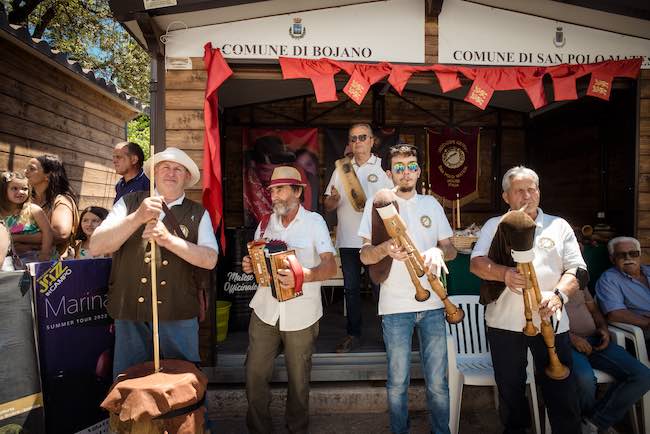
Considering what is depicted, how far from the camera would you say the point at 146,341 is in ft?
8.92

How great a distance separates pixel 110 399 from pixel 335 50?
10.9ft

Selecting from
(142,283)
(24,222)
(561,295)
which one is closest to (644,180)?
(561,295)

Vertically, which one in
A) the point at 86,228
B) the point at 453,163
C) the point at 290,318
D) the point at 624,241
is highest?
the point at 453,163

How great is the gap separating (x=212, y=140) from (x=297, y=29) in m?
1.32

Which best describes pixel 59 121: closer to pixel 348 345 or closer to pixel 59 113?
pixel 59 113

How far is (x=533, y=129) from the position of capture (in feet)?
23.6

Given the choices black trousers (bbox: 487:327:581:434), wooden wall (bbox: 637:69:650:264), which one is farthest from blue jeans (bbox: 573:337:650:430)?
wooden wall (bbox: 637:69:650:264)

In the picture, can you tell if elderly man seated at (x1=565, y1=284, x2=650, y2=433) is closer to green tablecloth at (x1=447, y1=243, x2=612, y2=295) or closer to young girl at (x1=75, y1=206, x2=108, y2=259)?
green tablecloth at (x1=447, y1=243, x2=612, y2=295)

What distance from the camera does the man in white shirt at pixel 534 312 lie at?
263 cm

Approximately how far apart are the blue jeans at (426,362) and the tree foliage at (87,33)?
1169 cm

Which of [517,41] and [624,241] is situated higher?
[517,41]

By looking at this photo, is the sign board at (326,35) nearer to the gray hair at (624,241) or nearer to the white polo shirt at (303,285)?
the white polo shirt at (303,285)

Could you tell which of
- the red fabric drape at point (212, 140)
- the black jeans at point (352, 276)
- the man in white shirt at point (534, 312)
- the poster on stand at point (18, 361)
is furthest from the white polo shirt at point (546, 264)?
the poster on stand at point (18, 361)

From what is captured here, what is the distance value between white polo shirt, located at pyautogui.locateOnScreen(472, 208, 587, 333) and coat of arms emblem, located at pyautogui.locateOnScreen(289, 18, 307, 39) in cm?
261
